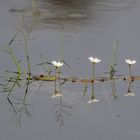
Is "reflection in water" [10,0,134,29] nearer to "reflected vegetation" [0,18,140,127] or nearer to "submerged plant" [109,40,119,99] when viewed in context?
"submerged plant" [109,40,119,99]

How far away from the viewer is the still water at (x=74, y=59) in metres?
2.02

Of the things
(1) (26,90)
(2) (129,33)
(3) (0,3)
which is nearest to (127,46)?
(2) (129,33)

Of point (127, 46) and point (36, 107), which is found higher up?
point (127, 46)

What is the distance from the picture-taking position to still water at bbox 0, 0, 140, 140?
2016 millimetres

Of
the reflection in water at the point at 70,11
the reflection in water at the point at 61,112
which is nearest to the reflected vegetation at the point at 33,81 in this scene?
the reflection in water at the point at 61,112

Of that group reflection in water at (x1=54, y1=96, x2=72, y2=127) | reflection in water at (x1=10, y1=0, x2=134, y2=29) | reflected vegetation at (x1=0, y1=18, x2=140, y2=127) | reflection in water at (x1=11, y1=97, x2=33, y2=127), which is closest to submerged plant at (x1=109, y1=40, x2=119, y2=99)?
reflected vegetation at (x1=0, y1=18, x2=140, y2=127)

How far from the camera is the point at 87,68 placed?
2.56 m

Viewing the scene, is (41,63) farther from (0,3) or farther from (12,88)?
(0,3)

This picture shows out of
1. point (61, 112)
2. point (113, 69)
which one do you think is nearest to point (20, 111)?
point (61, 112)

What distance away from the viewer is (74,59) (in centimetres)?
269

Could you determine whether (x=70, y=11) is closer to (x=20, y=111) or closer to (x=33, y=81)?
(x=33, y=81)

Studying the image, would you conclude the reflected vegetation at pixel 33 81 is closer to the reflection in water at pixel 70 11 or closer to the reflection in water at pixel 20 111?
the reflection in water at pixel 20 111

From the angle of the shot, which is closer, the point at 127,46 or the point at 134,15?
the point at 127,46

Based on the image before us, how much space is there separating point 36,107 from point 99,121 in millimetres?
310
